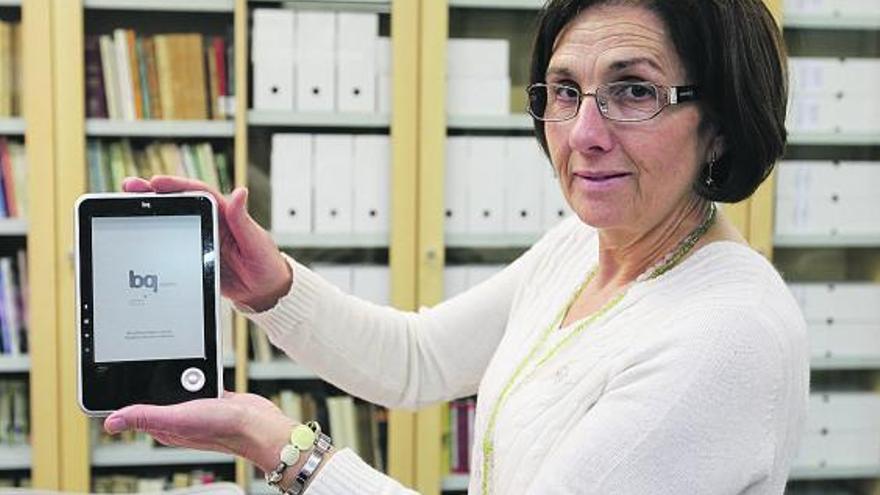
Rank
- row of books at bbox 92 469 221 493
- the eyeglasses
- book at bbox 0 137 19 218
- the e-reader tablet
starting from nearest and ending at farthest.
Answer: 1. the eyeglasses
2. the e-reader tablet
3. book at bbox 0 137 19 218
4. row of books at bbox 92 469 221 493

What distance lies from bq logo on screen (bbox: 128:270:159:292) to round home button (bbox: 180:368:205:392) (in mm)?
111

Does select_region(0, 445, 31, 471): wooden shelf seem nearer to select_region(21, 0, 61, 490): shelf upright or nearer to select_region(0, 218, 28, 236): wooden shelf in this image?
select_region(21, 0, 61, 490): shelf upright

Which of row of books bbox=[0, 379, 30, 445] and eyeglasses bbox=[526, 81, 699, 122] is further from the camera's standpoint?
row of books bbox=[0, 379, 30, 445]

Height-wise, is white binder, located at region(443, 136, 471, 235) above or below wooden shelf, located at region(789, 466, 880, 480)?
above

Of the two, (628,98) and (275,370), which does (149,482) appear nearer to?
(275,370)

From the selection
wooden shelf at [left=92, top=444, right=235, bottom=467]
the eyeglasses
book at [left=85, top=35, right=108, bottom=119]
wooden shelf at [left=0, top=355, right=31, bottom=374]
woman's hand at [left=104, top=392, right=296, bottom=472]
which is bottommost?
wooden shelf at [left=92, top=444, right=235, bottom=467]

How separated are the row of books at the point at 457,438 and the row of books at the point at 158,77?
1.10 metres

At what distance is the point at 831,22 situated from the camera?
2852 millimetres

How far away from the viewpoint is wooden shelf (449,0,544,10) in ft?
8.89

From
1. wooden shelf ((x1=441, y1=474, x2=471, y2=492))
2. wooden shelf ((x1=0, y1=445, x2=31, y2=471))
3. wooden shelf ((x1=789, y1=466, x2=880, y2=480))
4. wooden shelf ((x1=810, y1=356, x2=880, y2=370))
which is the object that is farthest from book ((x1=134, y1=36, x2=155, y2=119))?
wooden shelf ((x1=789, y1=466, x2=880, y2=480))

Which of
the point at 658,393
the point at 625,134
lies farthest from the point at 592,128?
the point at 658,393

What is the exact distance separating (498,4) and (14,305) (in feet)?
5.31

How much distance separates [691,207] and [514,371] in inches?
11.5

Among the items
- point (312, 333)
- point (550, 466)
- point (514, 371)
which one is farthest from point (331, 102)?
point (550, 466)
